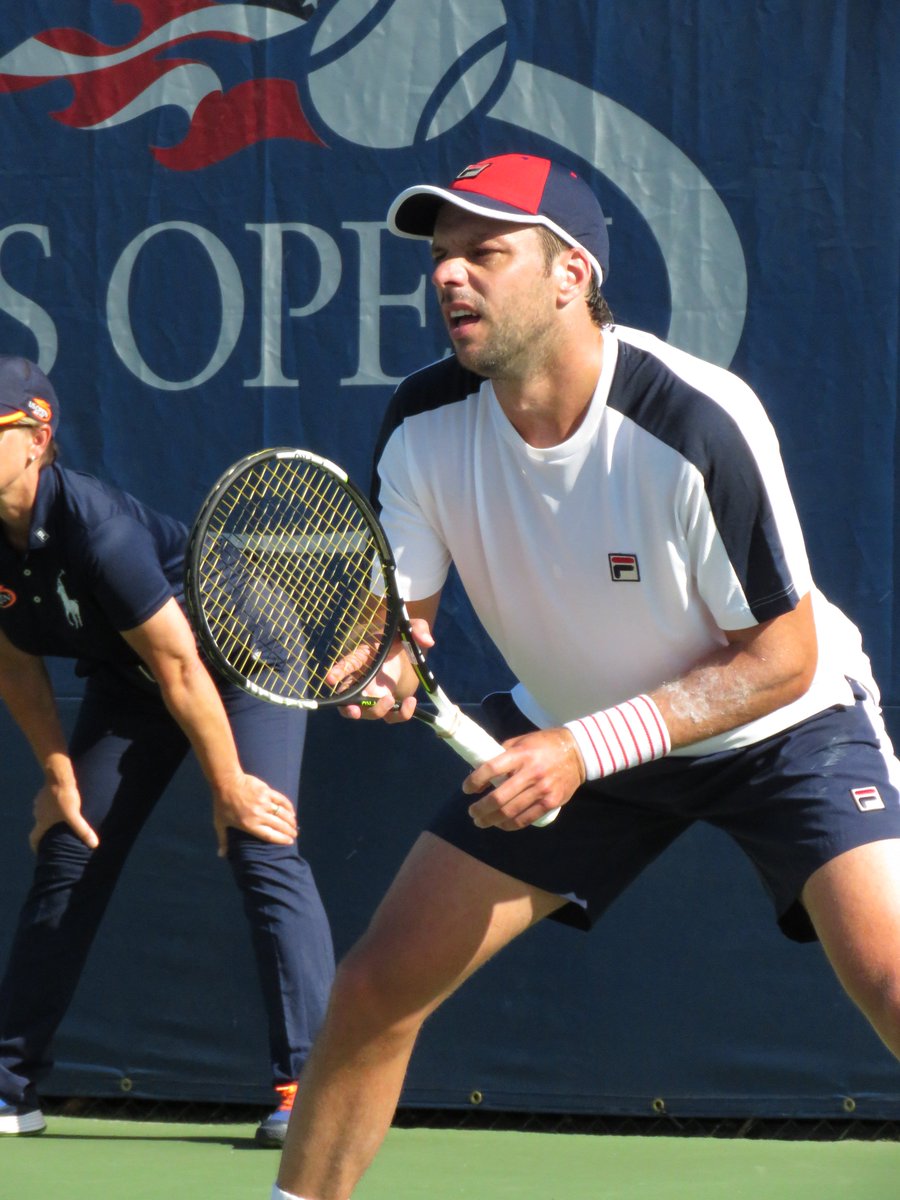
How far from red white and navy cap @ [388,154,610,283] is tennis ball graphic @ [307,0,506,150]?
4.69 ft

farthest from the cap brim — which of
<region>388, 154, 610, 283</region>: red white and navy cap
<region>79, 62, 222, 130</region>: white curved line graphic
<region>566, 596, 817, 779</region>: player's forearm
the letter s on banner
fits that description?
the letter s on banner

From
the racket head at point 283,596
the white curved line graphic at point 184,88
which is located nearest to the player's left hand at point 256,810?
the racket head at point 283,596

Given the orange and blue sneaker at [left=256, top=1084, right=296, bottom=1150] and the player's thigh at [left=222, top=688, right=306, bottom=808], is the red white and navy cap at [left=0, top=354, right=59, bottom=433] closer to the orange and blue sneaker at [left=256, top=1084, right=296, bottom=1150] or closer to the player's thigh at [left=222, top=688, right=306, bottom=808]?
the player's thigh at [left=222, top=688, right=306, bottom=808]

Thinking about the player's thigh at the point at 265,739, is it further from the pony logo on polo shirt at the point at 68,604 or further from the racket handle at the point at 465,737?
the racket handle at the point at 465,737

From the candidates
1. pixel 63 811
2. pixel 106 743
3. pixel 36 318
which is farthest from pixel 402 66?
pixel 63 811

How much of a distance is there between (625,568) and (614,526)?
0.21 feet

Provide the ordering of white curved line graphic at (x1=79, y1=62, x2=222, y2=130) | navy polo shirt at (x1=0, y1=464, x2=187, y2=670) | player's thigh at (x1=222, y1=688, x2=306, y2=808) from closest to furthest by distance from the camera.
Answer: navy polo shirt at (x1=0, y1=464, x2=187, y2=670)
player's thigh at (x1=222, y1=688, x2=306, y2=808)
white curved line graphic at (x1=79, y1=62, x2=222, y2=130)

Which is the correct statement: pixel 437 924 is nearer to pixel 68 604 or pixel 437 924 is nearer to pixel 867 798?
pixel 867 798

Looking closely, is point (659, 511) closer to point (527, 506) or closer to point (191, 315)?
point (527, 506)

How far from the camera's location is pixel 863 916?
240cm

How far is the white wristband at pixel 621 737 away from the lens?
2434mm

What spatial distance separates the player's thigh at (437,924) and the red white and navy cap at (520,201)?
3.03ft

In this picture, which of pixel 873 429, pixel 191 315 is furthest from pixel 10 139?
pixel 873 429

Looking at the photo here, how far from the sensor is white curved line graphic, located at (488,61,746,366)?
3941 millimetres
